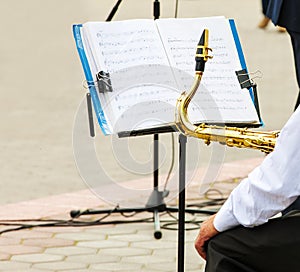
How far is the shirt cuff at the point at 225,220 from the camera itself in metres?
2.71

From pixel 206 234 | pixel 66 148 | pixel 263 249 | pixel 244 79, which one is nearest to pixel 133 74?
pixel 244 79

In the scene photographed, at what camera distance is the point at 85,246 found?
4473mm

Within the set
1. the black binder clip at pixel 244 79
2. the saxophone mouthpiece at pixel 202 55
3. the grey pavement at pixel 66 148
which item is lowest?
the grey pavement at pixel 66 148

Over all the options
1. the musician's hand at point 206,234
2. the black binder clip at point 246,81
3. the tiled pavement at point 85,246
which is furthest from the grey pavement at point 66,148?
the musician's hand at point 206,234

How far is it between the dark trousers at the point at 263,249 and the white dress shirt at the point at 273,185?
0.15 feet

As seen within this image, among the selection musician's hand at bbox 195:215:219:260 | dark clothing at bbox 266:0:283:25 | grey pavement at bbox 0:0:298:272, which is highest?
dark clothing at bbox 266:0:283:25

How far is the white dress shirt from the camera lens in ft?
8.27

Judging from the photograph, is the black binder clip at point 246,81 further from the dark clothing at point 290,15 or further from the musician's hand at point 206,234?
the musician's hand at point 206,234

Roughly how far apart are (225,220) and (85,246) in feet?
6.10

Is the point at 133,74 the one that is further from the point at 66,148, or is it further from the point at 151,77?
the point at 66,148

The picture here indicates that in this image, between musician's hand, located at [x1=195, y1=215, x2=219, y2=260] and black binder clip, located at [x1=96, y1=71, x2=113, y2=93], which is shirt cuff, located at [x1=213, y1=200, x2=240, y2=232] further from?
black binder clip, located at [x1=96, y1=71, x2=113, y2=93]

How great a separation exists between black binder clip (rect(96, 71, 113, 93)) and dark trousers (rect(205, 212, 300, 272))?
101cm

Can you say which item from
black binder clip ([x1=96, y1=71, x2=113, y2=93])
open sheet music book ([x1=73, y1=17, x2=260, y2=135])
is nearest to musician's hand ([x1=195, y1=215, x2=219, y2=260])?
open sheet music book ([x1=73, y1=17, x2=260, y2=135])

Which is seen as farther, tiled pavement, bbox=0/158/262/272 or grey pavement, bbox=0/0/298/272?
grey pavement, bbox=0/0/298/272
